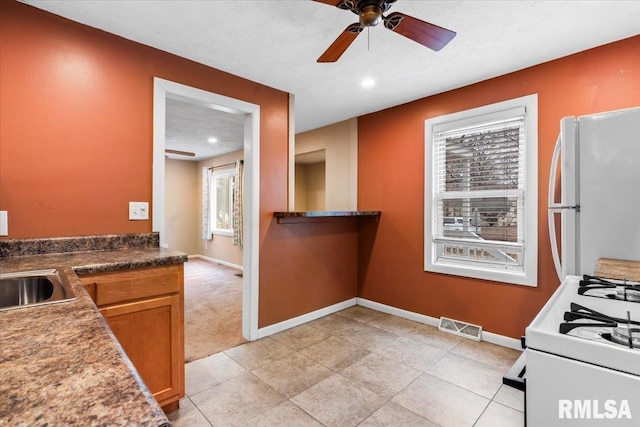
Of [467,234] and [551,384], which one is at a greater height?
[467,234]

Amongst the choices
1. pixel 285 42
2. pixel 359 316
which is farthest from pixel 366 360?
pixel 285 42

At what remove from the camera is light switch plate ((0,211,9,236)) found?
66.7 inches

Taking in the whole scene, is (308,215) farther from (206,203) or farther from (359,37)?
(206,203)

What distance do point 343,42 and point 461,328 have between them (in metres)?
2.64

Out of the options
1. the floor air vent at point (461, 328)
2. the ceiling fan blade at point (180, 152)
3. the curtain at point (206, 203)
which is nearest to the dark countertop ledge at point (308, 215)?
the floor air vent at point (461, 328)

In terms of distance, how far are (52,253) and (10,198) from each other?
0.37 meters

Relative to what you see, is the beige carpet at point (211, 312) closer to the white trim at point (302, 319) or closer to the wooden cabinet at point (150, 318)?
the white trim at point (302, 319)

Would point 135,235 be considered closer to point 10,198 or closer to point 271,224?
point 10,198

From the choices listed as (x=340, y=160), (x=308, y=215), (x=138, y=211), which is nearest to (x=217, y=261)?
(x=340, y=160)

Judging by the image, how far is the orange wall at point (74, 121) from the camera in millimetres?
1734

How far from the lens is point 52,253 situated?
5.93ft

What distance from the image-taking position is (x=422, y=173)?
318 cm

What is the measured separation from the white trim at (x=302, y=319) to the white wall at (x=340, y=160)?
1.19m

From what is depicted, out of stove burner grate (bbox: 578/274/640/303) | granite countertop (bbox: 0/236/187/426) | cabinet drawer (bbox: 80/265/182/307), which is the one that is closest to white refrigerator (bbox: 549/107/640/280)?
stove burner grate (bbox: 578/274/640/303)
